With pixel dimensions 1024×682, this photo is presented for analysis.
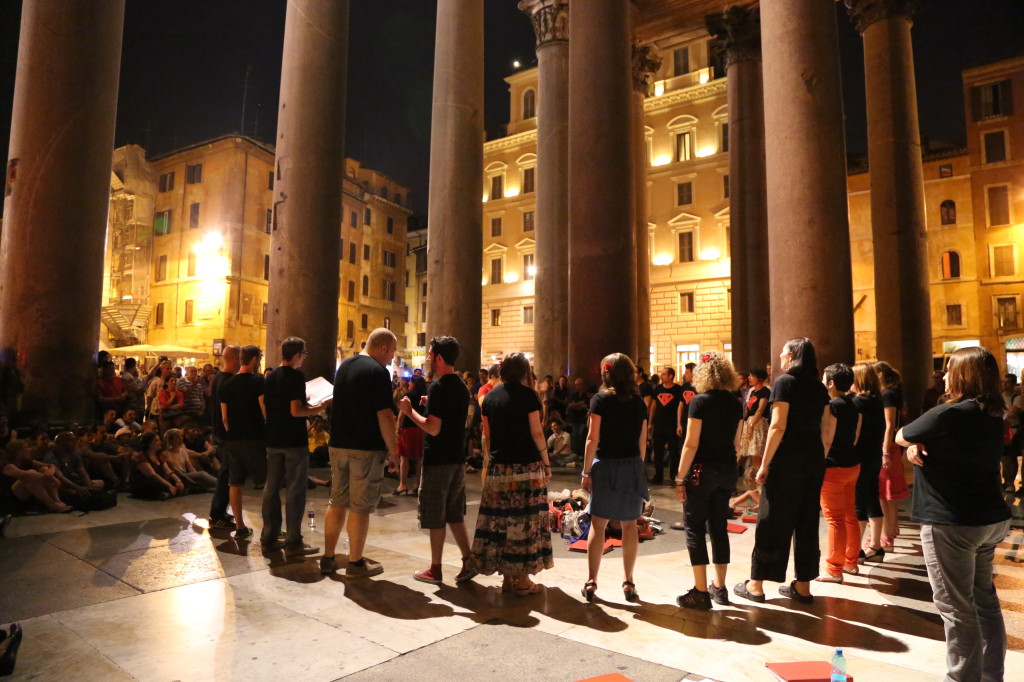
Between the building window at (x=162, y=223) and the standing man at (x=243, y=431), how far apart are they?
39.7 metres

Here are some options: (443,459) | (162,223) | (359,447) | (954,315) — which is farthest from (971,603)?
(162,223)

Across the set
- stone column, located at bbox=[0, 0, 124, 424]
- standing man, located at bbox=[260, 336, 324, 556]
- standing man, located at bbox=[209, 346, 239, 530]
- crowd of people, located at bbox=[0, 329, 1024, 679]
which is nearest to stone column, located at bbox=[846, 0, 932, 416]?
crowd of people, located at bbox=[0, 329, 1024, 679]

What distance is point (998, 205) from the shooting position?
32719 mm

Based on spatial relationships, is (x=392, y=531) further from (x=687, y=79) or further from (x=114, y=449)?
(x=687, y=79)

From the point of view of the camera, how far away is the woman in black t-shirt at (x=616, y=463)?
468 centimetres

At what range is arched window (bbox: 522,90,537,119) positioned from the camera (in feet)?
135

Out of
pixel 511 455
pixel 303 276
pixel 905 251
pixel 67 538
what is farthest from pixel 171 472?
pixel 905 251

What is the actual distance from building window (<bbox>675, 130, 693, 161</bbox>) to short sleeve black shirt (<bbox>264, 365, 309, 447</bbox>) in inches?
1307

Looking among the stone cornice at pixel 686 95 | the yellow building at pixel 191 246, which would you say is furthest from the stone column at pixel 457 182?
the yellow building at pixel 191 246

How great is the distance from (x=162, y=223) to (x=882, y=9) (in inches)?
1584

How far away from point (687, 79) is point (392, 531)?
3551 cm

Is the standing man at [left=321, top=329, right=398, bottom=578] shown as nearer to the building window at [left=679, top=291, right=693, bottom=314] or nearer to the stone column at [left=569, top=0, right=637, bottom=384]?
the stone column at [left=569, top=0, right=637, bottom=384]

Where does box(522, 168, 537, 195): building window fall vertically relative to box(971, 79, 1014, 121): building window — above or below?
below

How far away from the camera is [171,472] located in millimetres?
8602
